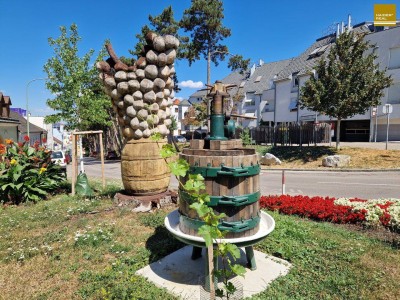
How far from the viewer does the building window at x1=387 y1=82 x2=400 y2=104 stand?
24906 millimetres

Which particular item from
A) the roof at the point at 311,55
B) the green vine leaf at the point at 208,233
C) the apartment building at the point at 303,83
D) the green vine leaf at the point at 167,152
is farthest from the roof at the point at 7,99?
the roof at the point at 311,55

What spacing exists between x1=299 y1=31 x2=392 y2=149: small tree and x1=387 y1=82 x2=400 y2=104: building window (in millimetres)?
10385

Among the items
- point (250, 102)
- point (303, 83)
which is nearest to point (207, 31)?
point (303, 83)

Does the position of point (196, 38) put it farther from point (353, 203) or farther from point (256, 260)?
point (256, 260)

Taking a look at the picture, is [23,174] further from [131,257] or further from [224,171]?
[224,171]

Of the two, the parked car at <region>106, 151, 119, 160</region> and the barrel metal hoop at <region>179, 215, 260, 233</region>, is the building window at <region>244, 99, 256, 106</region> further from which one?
the barrel metal hoop at <region>179, 215, 260, 233</region>

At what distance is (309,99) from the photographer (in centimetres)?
1786

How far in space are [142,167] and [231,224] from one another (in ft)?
13.1

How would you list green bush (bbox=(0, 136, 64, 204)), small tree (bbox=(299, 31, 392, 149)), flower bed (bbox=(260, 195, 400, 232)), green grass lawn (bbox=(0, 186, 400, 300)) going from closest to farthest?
green grass lawn (bbox=(0, 186, 400, 300)) < flower bed (bbox=(260, 195, 400, 232)) < green bush (bbox=(0, 136, 64, 204)) < small tree (bbox=(299, 31, 392, 149))

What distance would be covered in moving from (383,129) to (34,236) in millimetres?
30484

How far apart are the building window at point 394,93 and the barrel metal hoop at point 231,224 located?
94.6 ft

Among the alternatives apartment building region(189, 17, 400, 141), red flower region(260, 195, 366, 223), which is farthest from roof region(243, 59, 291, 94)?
red flower region(260, 195, 366, 223)

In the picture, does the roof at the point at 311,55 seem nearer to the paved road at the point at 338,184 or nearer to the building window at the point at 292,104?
the building window at the point at 292,104

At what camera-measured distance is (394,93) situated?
82.6 ft
